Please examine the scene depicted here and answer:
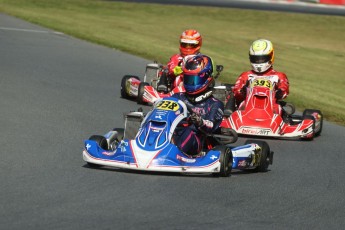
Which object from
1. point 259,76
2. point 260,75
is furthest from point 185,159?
point 260,75

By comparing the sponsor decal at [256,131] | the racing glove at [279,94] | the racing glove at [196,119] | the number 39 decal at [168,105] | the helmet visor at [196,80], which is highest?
the helmet visor at [196,80]

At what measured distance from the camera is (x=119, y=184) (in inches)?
340

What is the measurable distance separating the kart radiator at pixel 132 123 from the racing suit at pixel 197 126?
1.28ft

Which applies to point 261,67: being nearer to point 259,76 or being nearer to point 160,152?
point 259,76

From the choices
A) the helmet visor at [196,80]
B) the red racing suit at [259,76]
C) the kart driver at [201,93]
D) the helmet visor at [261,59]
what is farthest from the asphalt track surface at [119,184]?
the helmet visor at [261,59]

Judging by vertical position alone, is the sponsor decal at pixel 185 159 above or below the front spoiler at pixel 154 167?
above

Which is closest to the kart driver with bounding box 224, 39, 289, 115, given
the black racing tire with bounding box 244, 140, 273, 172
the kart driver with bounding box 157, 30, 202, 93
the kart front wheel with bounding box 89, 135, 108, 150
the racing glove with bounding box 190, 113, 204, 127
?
the kart driver with bounding box 157, 30, 202, 93

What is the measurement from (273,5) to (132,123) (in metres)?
31.5

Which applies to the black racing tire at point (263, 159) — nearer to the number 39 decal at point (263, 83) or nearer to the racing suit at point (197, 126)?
the racing suit at point (197, 126)

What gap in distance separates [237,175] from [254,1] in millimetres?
32963

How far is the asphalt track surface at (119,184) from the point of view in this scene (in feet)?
24.3

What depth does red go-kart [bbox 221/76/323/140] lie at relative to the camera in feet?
41.7

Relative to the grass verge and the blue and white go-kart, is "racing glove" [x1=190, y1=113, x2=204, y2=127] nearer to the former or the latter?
the blue and white go-kart

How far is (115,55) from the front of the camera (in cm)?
2081
